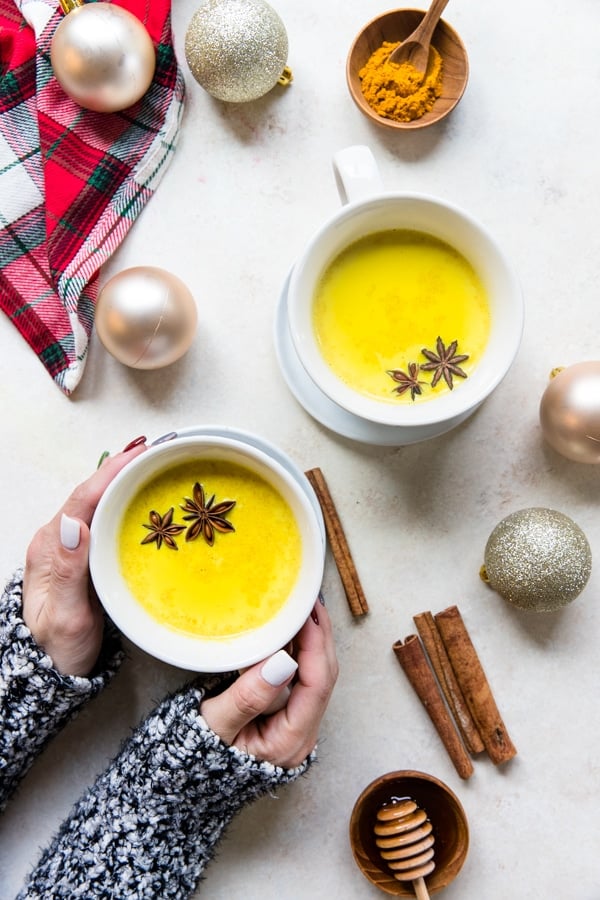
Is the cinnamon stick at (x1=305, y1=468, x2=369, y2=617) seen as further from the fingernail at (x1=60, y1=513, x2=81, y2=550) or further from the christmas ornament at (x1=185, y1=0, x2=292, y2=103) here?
the christmas ornament at (x1=185, y1=0, x2=292, y2=103)

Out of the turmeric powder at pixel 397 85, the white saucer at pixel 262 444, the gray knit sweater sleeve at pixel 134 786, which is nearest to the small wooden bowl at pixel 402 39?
the turmeric powder at pixel 397 85

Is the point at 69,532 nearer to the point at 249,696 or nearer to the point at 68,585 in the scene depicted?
the point at 68,585

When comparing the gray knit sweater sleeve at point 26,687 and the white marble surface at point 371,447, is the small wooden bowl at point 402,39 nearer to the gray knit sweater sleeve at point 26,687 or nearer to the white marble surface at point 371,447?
the white marble surface at point 371,447

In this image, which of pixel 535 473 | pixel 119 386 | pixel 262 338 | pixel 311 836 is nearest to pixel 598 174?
pixel 535 473

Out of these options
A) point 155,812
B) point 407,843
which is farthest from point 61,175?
point 407,843

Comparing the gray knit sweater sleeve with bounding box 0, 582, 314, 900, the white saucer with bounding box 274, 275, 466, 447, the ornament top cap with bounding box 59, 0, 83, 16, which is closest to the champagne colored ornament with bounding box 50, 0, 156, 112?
the ornament top cap with bounding box 59, 0, 83, 16

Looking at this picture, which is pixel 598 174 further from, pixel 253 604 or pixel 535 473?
pixel 253 604
